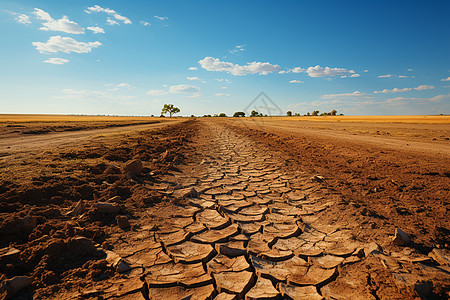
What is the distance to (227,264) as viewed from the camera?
1962 mm

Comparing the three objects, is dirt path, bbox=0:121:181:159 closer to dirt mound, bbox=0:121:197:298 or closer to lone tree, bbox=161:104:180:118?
dirt mound, bbox=0:121:197:298

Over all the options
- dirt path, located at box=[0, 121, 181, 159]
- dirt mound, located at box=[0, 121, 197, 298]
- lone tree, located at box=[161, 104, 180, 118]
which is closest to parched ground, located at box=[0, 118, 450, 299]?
dirt mound, located at box=[0, 121, 197, 298]

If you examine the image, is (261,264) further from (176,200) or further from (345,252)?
(176,200)

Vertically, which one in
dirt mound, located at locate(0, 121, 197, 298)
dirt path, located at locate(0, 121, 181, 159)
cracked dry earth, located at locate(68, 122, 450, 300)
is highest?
dirt path, located at locate(0, 121, 181, 159)

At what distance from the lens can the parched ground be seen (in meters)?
1.65

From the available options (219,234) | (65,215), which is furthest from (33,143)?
(219,234)

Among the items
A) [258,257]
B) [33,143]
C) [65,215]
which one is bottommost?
[258,257]

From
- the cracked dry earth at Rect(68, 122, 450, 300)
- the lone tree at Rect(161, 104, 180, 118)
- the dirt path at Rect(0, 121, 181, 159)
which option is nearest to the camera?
the cracked dry earth at Rect(68, 122, 450, 300)

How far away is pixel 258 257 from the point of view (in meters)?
2.06

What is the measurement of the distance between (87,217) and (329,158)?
6.08 meters

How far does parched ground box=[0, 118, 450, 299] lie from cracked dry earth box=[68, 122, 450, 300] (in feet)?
0.04

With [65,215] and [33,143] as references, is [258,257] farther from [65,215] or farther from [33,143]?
[33,143]

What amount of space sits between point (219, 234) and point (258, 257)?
1.81 ft

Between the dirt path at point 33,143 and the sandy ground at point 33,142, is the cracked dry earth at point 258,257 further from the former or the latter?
the dirt path at point 33,143
